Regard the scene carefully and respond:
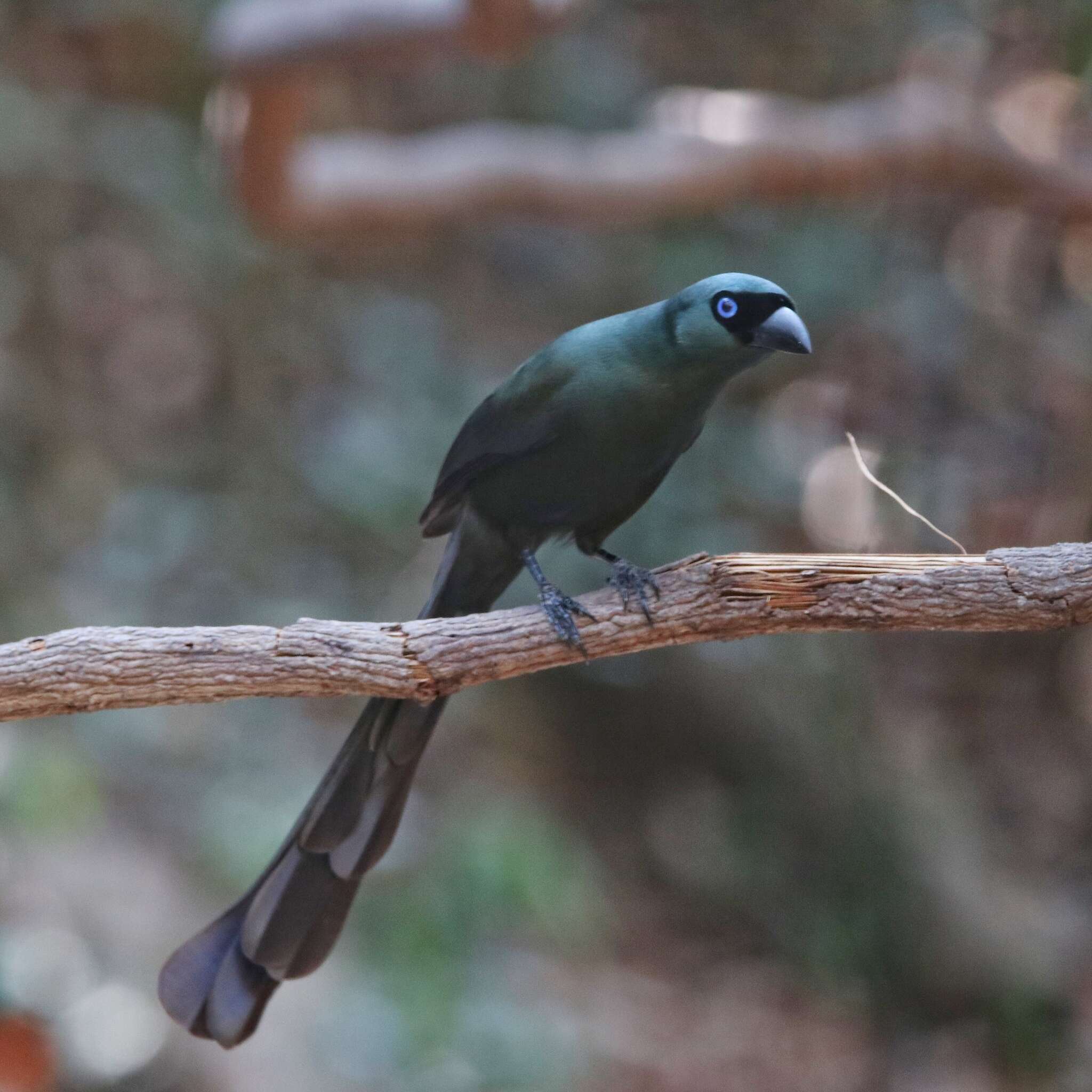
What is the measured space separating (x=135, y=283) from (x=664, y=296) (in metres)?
3.31

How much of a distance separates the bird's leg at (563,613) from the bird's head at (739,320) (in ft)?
1.57

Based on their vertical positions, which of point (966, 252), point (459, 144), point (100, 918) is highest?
point (459, 144)

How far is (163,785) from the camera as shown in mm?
5812

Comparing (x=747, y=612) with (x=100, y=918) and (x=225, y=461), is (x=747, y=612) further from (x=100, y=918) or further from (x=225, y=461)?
(x=225, y=461)

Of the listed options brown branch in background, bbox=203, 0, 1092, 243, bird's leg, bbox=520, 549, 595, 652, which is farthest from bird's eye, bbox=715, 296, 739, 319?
brown branch in background, bbox=203, 0, 1092, 243

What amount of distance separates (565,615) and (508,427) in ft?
1.70

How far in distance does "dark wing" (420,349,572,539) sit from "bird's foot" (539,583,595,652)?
385 mm

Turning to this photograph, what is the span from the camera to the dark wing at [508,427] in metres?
2.64

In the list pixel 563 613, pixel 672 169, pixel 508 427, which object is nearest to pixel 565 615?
pixel 563 613

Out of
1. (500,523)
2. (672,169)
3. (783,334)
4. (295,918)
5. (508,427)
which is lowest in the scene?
(295,918)

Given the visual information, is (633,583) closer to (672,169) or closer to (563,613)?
(563,613)

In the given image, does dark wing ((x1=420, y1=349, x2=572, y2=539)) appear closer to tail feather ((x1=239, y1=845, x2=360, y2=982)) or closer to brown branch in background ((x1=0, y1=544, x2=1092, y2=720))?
brown branch in background ((x1=0, y1=544, x2=1092, y2=720))

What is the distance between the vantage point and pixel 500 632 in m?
2.29

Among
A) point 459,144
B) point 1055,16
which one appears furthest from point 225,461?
point 1055,16
